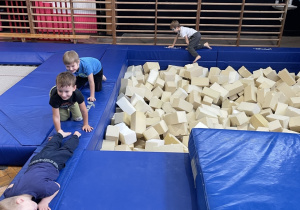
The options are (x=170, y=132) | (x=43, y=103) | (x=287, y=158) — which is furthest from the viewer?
(x=170, y=132)

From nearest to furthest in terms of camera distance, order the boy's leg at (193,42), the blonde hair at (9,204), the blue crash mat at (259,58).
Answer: the blonde hair at (9,204) → the boy's leg at (193,42) → the blue crash mat at (259,58)

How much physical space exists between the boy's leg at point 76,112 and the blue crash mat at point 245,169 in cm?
119

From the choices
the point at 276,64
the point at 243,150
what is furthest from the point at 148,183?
the point at 276,64

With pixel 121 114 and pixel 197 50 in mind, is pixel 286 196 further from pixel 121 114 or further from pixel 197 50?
pixel 197 50

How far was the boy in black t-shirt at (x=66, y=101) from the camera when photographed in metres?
2.17

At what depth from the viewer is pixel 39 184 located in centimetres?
169

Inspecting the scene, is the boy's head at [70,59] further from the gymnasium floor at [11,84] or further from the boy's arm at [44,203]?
the boy's arm at [44,203]

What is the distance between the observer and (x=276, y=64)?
5.45m

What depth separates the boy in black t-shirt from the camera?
2168 mm

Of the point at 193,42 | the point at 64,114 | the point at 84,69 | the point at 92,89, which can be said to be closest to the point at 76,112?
the point at 64,114

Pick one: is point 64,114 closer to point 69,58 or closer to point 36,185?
point 69,58

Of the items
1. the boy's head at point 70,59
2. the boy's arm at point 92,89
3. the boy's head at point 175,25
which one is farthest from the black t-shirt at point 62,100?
the boy's head at point 175,25

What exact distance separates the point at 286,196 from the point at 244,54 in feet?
13.7

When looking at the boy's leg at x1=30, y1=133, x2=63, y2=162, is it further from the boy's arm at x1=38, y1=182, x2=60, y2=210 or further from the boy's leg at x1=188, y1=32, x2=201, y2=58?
the boy's leg at x1=188, y1=32, x2=201, y2=58
